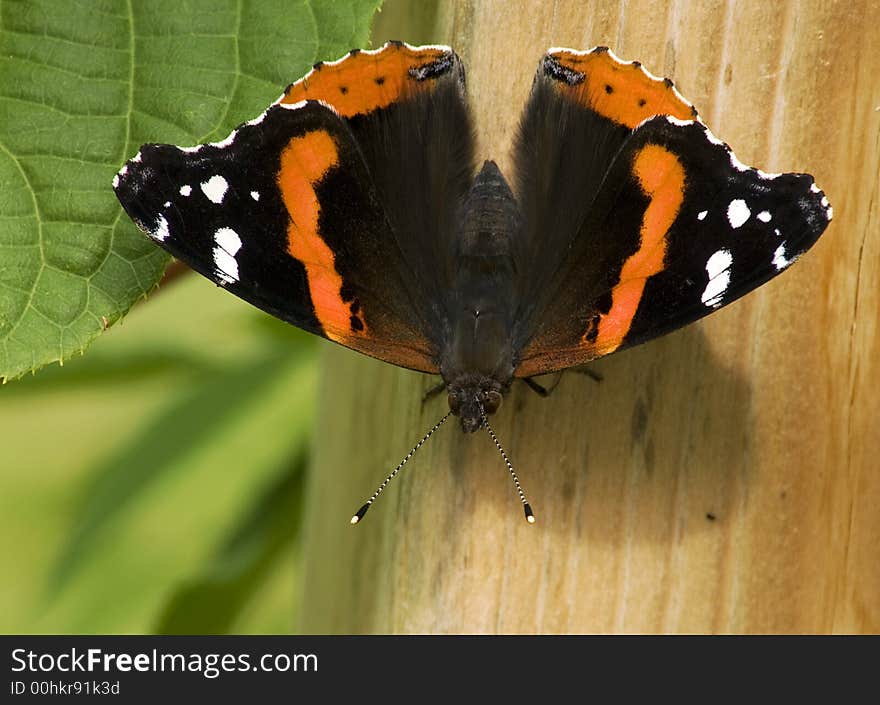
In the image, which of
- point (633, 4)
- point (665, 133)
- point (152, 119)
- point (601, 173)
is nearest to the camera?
point (633, 4)

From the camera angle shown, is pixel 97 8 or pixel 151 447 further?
pixel 151 447

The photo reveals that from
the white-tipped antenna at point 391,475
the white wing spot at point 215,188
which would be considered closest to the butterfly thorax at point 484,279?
the white-tipped antenna at point 391,475

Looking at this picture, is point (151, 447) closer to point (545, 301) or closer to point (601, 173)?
point (545, 301)

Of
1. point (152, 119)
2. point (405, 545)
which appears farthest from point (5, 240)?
point (405, 545)

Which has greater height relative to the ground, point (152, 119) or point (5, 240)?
point (152, 119)

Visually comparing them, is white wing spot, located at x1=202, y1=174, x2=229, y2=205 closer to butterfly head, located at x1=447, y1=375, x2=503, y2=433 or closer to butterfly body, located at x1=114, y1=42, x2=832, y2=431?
butterfly body, located at x1=114, y1=42, x2=832, y2=431

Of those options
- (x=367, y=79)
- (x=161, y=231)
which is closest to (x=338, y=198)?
(x=367, y=79)

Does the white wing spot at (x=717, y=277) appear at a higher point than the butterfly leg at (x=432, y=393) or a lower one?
higher

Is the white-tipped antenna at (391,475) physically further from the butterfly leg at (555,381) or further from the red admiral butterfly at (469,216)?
the butterfly leg at (555,381)
